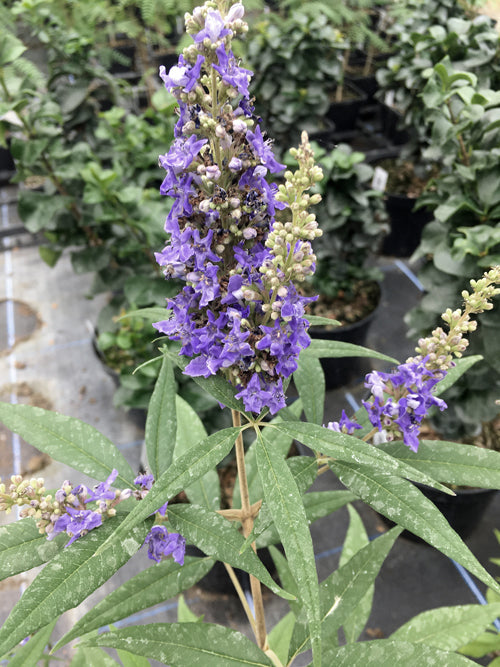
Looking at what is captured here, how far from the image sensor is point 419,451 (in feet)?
3.67

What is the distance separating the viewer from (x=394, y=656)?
1.06m

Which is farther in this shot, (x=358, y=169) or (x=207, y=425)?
(x=358, y=169)

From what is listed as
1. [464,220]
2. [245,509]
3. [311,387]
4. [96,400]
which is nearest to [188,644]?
[245,509]

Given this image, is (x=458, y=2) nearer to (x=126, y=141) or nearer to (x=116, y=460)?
(x=126, y=141)

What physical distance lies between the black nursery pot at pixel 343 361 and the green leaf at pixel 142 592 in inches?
73.7

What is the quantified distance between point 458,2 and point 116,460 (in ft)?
13.6

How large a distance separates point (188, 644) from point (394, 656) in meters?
0.41

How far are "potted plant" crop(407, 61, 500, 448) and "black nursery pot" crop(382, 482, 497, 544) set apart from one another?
0.93 ft

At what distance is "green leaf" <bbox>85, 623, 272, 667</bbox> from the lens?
106 cm

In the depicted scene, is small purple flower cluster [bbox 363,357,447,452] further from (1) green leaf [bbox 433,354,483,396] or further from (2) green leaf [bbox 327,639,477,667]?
(2) green leaf [bbox 327,639,477,667]

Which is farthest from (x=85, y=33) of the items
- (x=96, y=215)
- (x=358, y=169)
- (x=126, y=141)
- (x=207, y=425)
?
(x=207, y=425)

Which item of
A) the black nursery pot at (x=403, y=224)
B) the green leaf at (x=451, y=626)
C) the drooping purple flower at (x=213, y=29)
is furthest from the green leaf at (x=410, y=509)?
the black nursery pot at (x=403, y=224)

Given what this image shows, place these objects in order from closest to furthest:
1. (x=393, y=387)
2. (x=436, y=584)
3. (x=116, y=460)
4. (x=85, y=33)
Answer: (x=393, y=387) < (x=116, y=460) < (x=436, y=584) < (x=85, y=33)

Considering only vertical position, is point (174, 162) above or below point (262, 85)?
above
